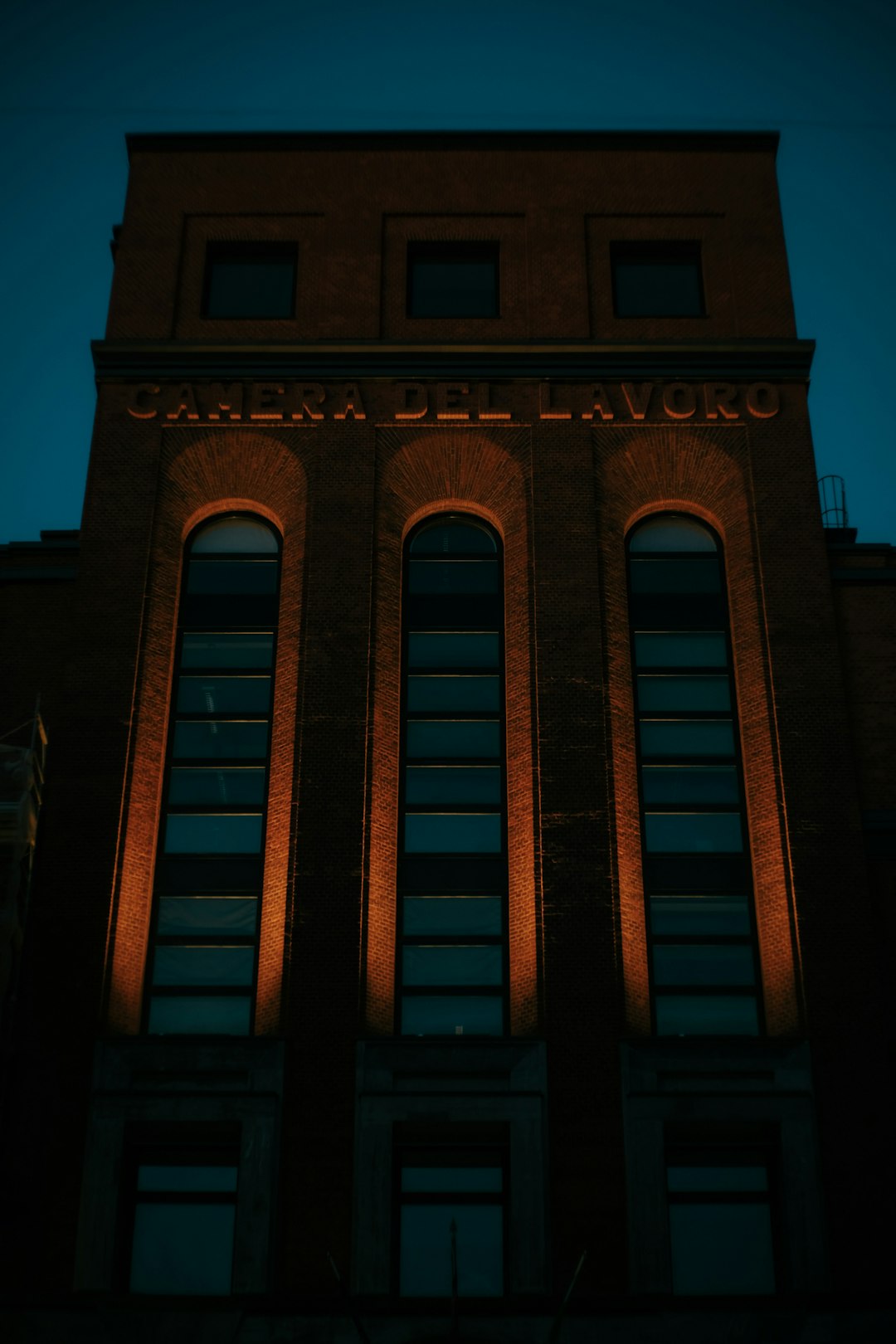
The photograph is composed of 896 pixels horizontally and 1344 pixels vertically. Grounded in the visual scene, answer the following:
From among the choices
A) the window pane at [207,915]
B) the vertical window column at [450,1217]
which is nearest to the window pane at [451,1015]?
the vertical window column at [450,1217]

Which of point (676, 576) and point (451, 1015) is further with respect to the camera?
point (676, 576)

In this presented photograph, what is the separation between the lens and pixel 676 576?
103 feet

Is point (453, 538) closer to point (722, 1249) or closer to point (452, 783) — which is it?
point (452, 783)

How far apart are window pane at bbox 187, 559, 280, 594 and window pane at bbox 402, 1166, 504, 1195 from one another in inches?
443

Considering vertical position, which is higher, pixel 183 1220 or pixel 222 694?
pixel 222 694

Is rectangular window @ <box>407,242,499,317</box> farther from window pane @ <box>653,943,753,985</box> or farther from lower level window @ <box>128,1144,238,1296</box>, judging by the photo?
lower level window @ <box>128,1144,238,1296</box>

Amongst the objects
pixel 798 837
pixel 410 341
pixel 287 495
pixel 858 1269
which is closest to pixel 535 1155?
pixel 858 1269

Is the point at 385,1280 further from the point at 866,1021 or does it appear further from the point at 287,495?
the point at 287,495

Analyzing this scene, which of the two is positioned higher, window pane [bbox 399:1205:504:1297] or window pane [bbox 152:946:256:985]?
window pane [bbox 152:946:256:985]

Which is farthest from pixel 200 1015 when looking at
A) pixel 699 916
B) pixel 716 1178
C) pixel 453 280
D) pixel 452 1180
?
pixel 453 280

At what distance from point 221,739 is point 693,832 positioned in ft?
27.6

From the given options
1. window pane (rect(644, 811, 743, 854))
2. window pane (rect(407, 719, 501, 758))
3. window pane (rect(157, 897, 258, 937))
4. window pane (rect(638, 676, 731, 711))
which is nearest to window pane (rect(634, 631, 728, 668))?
window pane (rect(638, 676, 731, 711))

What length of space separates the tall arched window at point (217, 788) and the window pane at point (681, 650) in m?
6.77

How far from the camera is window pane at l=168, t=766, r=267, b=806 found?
28.8 meters
